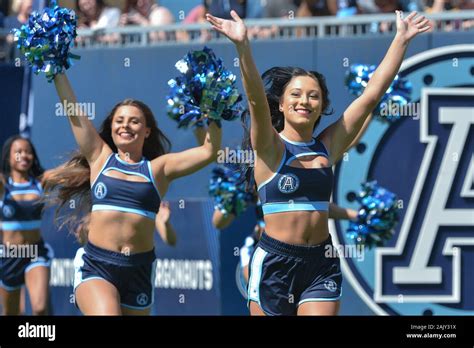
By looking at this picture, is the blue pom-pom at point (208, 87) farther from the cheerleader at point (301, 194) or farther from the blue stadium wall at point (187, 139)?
the blue stadium wall at point (187, 139)

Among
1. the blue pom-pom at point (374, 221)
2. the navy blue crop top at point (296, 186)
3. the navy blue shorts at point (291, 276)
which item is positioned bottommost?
the navy blue shorts at point (291, 276)

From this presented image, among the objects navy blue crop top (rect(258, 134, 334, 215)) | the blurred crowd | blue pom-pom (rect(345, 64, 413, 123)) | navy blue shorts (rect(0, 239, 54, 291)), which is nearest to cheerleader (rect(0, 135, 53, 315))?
navy blue shorts (rect(0, 239, 54, 291))

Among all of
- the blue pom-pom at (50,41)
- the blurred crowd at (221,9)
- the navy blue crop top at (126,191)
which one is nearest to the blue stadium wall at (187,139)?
the blurred crowd at (221,9)

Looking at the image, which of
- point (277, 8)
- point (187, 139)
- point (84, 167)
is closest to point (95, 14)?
point (187, 139)

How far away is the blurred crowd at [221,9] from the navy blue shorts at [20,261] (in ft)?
6.41

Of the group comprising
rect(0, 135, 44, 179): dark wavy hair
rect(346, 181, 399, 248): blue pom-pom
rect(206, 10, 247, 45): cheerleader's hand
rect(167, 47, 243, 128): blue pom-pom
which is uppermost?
rect(206, 10, 247, 45): cheerleader's hand

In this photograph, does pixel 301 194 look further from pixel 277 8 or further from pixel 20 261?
pixel 20 261

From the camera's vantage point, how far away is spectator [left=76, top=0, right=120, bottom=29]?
1155 cm

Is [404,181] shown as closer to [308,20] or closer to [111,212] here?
[308,20]

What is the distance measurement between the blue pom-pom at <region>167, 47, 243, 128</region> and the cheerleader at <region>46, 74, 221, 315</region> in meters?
0.11

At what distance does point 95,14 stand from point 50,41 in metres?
3.91

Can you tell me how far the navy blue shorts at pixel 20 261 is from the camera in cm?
1069

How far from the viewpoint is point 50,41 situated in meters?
7.86

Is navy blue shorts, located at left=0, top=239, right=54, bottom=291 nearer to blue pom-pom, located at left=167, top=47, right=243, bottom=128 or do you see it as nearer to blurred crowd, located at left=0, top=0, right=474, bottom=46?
blurred crowd, located at left=0, top=0, right=474, bottom=46
